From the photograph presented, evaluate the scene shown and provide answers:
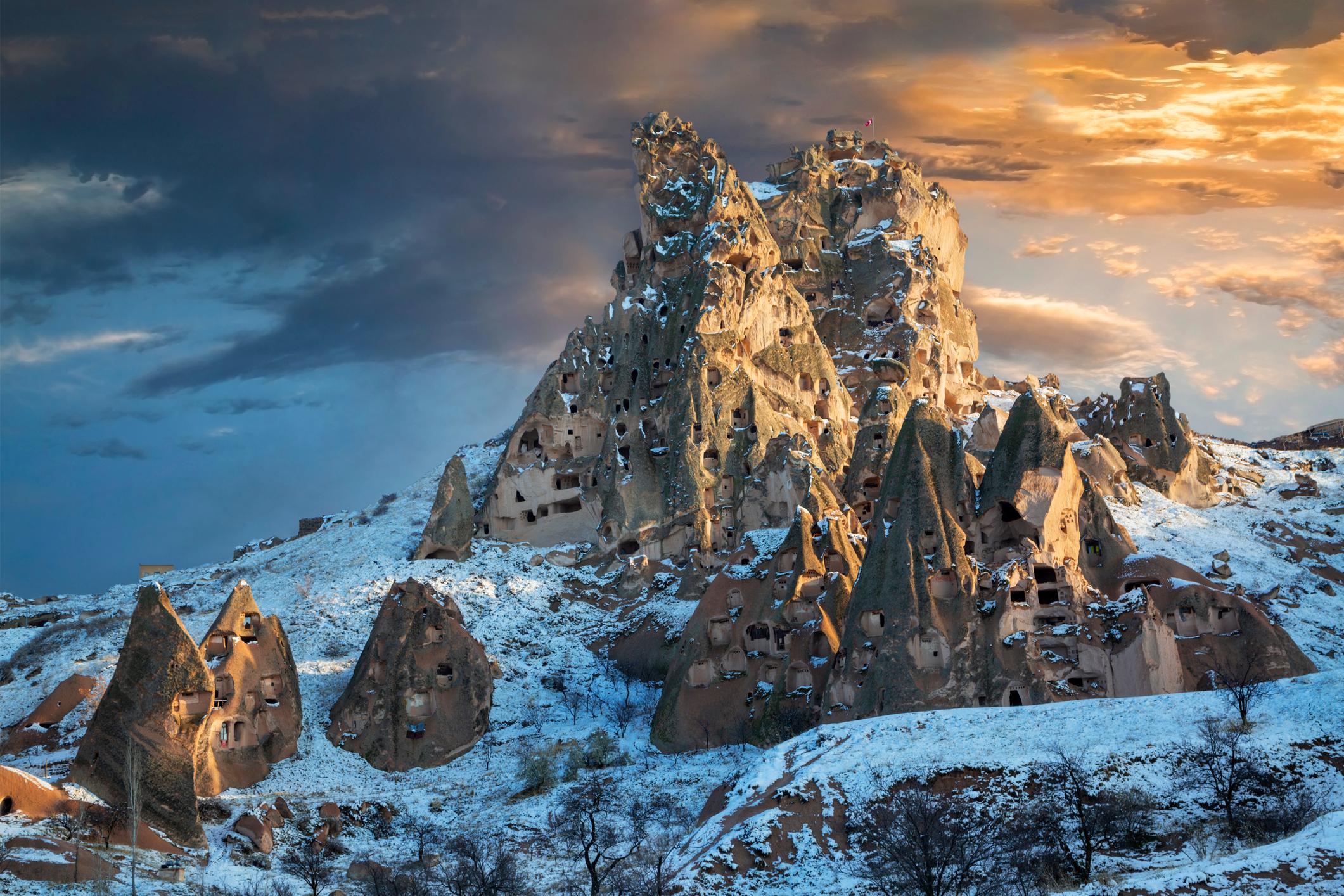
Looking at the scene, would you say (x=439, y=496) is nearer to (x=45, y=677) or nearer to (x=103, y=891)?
(x=45, y=677)

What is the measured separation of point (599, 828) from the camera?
66688 millimetres

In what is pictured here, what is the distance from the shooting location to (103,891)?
187 feet

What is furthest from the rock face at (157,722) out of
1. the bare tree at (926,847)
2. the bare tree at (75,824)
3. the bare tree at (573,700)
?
the bare tree at (926,847)

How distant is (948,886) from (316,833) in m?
32.7

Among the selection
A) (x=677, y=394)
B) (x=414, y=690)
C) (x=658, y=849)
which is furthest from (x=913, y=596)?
(x=677, y=394)

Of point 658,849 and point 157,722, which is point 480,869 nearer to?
point 658,849

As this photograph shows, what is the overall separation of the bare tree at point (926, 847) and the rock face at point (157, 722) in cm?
3112

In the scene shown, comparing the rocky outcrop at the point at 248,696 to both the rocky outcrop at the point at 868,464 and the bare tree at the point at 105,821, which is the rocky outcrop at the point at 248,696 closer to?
the bare tree at the point at 105,821

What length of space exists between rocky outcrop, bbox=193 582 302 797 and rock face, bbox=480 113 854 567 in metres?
32.2

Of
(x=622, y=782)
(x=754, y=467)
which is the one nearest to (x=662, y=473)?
(x=754, y=467)

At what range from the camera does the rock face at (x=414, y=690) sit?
81.5 m

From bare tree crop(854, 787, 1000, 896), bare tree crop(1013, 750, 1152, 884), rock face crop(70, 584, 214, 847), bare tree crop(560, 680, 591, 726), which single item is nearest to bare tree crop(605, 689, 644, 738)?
bare tree crop(560, 680, 591, 726)

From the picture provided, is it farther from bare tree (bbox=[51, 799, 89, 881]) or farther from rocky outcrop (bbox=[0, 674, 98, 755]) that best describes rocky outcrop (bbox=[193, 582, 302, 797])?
bare tree (bbox=[51, 799, 89, 881])

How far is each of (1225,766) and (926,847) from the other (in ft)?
45.8
